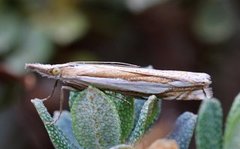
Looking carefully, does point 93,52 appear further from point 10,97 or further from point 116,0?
point 10,97

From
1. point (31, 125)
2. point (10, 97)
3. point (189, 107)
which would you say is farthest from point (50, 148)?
point (189, 107)

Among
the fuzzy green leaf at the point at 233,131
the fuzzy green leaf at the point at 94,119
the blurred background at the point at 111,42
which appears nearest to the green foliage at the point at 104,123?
the fuzzy green leaf at the point at 94,119

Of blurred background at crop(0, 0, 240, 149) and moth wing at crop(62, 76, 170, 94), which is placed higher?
blurred background at crop(0, 0, 240, 149)

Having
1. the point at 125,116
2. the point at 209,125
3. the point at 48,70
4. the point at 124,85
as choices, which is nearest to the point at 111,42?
the point at 48,70

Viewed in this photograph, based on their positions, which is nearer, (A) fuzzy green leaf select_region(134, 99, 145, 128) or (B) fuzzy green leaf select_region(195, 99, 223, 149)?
(B) fuzzy green leaf select_region(195, 99, 223, 149)

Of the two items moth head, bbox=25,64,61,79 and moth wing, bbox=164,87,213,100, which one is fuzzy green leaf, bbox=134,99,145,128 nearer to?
moth wing, bbox=164,87,213,100

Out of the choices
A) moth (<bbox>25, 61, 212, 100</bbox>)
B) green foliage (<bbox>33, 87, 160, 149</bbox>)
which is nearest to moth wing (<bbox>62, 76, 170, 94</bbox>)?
moth (<bbox>25, 61, 212, 100</bbox>)
